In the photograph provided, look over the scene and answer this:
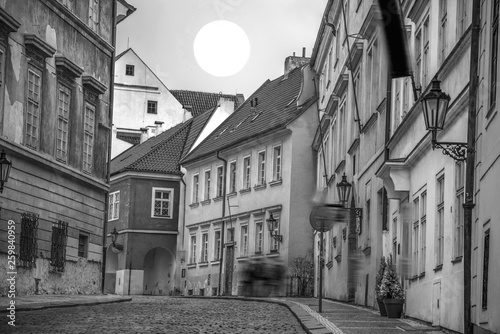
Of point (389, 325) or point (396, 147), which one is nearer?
point (389, 325)

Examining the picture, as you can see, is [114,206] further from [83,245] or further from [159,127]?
[83,245]

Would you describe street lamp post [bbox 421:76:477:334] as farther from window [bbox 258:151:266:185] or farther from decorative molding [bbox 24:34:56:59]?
window [bbox 258:151:266:185]

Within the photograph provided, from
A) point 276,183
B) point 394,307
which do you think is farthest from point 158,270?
point 394,307

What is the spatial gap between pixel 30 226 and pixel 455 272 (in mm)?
12530

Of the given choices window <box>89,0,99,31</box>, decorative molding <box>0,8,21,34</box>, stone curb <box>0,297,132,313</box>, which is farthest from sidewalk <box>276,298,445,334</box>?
window <box>89,0,99,31</box>

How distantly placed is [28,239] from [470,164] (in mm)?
14057

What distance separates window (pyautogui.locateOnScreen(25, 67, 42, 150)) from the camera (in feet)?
79.2

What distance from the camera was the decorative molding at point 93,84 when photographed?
2804 cm

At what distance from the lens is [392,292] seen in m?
17.6

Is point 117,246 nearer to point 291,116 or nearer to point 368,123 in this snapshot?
point 291,116

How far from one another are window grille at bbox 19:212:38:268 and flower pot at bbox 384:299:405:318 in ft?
30.6

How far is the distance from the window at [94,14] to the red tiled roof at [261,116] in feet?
44.8

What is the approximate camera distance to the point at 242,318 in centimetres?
1725

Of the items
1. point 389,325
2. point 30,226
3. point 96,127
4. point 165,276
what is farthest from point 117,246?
point 389,325
